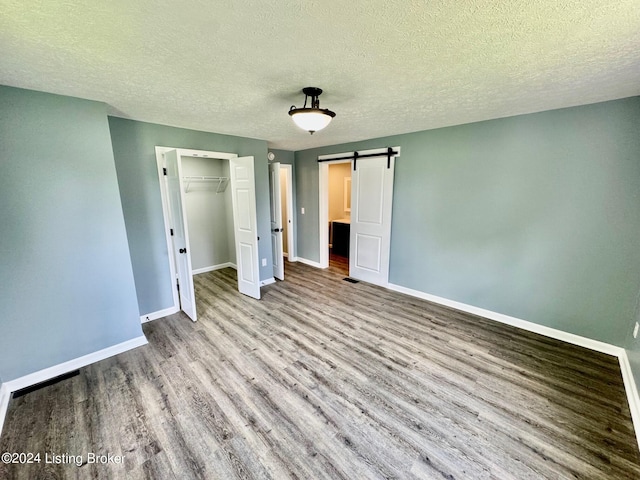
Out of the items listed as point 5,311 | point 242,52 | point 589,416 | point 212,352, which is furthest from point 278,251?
point 589,416

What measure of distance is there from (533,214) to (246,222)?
3.61 m

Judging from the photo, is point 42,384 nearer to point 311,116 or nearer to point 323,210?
point 311,116

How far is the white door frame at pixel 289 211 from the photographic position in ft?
17.5

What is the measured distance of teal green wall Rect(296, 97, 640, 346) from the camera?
2408mm

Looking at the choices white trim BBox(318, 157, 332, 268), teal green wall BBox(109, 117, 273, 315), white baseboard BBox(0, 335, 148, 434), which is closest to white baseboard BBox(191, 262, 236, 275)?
teal green wall BBox(109, 117, 273, 315)

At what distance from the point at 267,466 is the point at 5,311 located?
244 centimetres

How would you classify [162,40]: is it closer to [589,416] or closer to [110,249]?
[110,249]

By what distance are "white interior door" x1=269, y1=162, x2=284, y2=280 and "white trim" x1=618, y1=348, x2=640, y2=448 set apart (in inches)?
166

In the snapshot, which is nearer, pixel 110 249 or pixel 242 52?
pixel 242 52

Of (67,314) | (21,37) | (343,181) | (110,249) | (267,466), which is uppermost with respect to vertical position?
(21,37)

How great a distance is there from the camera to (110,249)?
248 centimetres

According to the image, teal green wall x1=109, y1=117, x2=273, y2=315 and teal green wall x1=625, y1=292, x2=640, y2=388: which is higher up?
teal green wall x1=109, y1=117, x2=273, y2=315

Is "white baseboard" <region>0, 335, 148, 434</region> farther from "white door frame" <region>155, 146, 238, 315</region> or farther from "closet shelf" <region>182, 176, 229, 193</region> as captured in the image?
"closet shelf" <region>182, 176, 229, 193</region>

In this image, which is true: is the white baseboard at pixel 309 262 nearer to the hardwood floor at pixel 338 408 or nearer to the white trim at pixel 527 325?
the white trim at pixel 527 325
